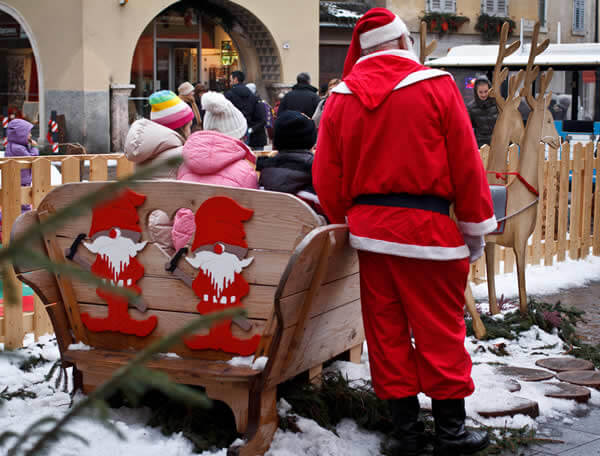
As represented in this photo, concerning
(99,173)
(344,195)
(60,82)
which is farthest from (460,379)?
(60,82)

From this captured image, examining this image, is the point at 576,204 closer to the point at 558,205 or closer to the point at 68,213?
the point at 558,205

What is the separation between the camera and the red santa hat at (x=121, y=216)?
3.83m

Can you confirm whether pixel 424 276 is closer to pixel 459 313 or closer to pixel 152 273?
pixel 459 313

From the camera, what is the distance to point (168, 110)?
5332 mm

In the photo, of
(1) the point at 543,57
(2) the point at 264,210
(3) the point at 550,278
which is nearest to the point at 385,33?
(2) the point at 264,210

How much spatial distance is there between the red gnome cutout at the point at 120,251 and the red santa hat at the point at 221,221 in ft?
1.03

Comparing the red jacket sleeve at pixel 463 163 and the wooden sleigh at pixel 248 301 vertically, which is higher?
the red jacket sleeve at pixel 463 163

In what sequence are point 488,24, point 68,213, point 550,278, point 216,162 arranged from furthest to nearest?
point 488,24, point 550,278, point 216,162, point 68,213

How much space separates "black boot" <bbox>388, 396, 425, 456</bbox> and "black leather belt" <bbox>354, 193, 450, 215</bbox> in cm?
80

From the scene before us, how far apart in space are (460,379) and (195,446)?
1.12m

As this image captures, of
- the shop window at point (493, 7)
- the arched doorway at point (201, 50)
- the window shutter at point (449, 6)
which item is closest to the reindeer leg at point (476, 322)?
the arched doorway at point (201, 50)

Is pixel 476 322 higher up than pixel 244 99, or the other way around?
pixel 244 99

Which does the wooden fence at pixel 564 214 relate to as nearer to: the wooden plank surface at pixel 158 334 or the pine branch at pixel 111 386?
the wooden plank surface at pixel 158 334

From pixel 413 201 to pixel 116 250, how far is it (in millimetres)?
1323
